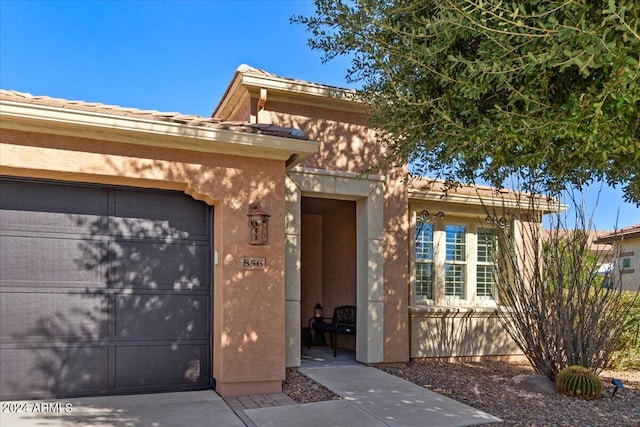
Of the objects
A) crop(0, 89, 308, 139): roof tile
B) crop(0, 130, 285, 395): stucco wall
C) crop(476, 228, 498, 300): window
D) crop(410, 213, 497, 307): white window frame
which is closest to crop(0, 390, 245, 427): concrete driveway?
crop(0, 130, 285, 395): stucco wall

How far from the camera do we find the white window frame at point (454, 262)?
1064 cm

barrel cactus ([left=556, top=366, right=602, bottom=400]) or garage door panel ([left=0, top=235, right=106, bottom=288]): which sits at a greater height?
garage door panel ([left=0, top=235, right=106, bottom=288])

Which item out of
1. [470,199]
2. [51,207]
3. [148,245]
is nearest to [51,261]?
[51,207]

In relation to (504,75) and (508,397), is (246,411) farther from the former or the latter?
(504,75)

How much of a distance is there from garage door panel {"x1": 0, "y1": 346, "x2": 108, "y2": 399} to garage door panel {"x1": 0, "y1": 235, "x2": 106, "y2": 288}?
830mm

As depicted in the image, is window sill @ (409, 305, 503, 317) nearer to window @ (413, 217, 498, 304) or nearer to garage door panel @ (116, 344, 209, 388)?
window @ (413, 217, 498, 304)

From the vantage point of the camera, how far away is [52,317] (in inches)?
255

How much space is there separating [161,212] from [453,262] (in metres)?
6.34

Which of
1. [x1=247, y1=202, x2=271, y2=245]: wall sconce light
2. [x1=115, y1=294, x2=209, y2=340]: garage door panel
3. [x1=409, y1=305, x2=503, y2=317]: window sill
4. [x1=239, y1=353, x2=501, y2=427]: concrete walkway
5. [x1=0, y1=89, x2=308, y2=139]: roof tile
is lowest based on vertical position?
[x1=239, y1=353, x2=501, y2=427]: concrete walkway

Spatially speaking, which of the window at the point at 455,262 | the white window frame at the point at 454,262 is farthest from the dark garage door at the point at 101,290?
the window at the point at 455,262

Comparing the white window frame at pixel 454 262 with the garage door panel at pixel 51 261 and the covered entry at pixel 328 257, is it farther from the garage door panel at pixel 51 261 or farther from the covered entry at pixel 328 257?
the garage door panel at pixel 51 261

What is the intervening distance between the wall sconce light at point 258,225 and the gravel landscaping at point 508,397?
216 centimetres

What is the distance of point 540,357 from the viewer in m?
8.58

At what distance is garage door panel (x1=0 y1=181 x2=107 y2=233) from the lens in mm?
6438
